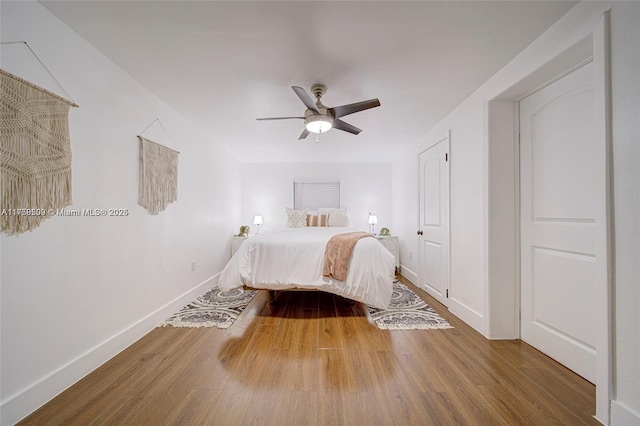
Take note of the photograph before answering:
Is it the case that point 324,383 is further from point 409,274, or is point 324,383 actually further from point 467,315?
point 409,274

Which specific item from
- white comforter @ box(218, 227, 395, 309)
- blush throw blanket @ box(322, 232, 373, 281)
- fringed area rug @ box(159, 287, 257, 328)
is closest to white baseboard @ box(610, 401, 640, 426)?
white comforter @ box(218, 227, 395, 309)

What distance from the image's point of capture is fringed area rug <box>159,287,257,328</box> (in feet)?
7.77

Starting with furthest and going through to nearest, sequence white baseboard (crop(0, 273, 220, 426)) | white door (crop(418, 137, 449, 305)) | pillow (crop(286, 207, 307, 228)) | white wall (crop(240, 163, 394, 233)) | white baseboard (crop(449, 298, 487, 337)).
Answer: white wall (crop(240, 163, 394, 233))
pillow (crop(286, 207, 307, 228))
white door (crop(418, 137, 449, 305))
white baseboard (crop(449, 298, 487, 337))
white baseboard (crop(0, 273, 220, 426))

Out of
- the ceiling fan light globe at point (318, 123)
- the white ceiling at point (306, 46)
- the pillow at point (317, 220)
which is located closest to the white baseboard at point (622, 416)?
the white ceiling at point (306, 46)

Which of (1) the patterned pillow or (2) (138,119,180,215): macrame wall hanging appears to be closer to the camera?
(2) (138,119,180,215): macrame wall hanging

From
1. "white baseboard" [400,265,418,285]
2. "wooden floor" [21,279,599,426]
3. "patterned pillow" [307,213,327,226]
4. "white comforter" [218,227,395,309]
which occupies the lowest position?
"wooden floor" [21,279,599,426]

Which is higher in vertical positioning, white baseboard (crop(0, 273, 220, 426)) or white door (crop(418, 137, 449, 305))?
white door (crop(418, 137, 449, 305))

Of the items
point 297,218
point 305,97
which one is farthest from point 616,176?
point 297,218

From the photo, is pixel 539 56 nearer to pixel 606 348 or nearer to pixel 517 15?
pixel 517 15

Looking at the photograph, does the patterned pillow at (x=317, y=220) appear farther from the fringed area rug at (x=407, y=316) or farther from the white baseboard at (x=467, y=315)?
the white baseboard at (x=467, y=315)

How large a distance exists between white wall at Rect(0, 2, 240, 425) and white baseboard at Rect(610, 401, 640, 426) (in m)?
2.92

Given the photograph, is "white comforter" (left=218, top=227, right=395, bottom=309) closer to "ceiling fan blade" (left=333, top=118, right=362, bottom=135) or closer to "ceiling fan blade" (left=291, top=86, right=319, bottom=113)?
"ceiling fan blade" (left=333, top=118, right=362, bottom=135)

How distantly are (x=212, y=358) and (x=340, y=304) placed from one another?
5.02 ft

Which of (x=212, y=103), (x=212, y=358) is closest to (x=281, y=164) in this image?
(x=212, y=103)
